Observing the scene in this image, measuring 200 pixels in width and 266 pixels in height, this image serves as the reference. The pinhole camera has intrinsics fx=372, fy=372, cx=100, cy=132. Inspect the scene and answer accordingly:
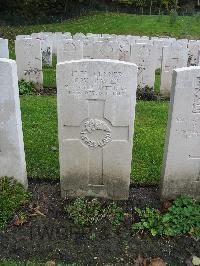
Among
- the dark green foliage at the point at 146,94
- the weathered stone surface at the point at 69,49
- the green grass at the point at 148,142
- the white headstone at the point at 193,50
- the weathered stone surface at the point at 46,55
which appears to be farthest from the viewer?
the weathered stone surface at the point at 46,55

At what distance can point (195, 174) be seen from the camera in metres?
4.82

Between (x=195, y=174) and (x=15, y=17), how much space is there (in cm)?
2792

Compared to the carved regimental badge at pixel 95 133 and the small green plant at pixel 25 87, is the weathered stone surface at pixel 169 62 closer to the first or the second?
the small green plant at pixel 25 87

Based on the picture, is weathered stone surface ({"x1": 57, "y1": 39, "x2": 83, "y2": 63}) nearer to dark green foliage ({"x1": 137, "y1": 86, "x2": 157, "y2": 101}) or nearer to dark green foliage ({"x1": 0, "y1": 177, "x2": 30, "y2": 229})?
dark green foliage ({"x1": 137, "y1": 86, "x2": 157, "y2": 101})

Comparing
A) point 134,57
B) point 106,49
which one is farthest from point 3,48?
point 134,57

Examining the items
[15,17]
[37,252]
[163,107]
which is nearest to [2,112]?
[37,252]

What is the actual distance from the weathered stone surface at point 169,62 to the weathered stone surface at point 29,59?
345 cm

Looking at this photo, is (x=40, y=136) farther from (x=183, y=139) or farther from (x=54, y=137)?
(x=183, y=139)

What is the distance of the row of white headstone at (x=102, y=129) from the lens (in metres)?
4.23

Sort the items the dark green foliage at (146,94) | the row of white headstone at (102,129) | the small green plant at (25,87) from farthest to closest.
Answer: the small green plant at (25,87), the dark green foliage at (146,94), the row of white headstone at (102,129)

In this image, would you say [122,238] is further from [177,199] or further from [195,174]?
[195,174]

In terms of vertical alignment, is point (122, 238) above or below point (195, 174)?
below

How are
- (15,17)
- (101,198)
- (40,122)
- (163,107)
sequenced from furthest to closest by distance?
(15,17), (163,107), (40,122), (101,198)

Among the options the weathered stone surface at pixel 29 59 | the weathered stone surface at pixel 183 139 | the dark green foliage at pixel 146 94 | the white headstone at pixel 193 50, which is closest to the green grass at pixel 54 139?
the weathered stone surface at pixel 183 139
